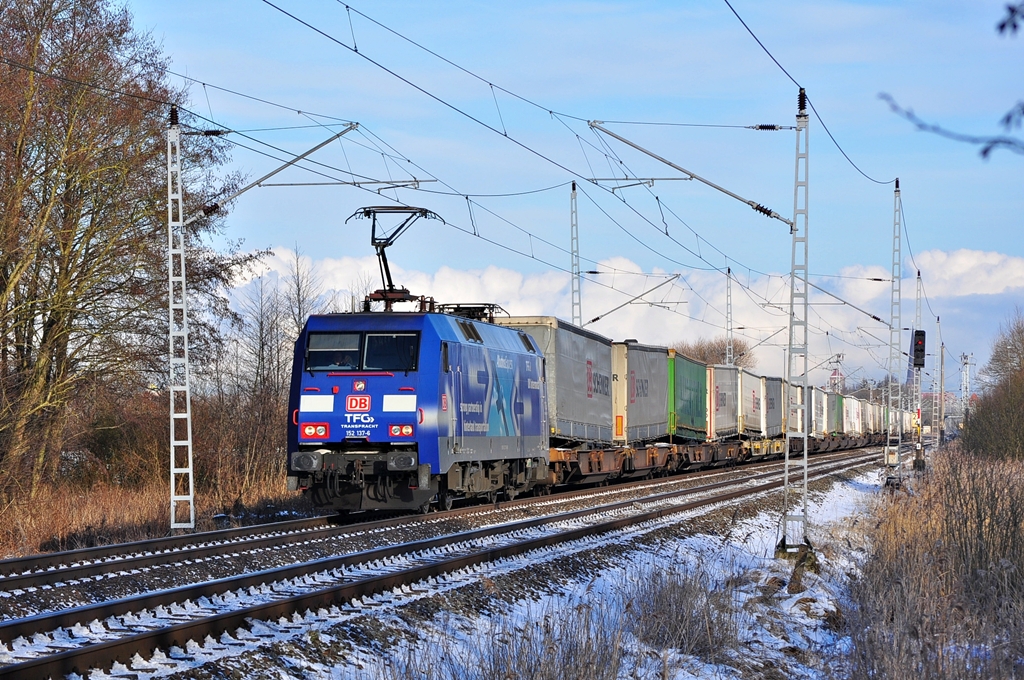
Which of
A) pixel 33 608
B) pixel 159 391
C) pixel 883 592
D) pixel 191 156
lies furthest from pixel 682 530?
pixel 191 156

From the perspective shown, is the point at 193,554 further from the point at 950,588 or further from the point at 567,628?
the point at 950,588

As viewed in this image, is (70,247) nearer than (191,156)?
Yes

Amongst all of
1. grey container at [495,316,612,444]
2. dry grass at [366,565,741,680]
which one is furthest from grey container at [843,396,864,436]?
dry grass at [366,565,741,680]

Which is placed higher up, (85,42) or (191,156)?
(85,42)

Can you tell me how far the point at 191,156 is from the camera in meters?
25.2

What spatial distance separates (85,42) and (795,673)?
19649 mm

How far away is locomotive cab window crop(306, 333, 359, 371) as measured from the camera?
57.7ft

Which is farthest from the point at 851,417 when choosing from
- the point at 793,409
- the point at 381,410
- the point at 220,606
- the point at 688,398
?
the point at 220,606

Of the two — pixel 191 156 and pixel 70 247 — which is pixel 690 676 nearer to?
pixel 70 247

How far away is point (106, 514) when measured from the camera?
1795cm

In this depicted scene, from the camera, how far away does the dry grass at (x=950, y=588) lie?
8.12m

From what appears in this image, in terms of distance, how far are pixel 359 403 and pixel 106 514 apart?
450 centimetres

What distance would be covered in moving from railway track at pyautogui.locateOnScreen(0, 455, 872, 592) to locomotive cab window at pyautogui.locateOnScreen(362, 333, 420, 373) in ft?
7.67

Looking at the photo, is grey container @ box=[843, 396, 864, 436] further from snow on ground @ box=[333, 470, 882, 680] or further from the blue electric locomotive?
the blue electric locomotive
